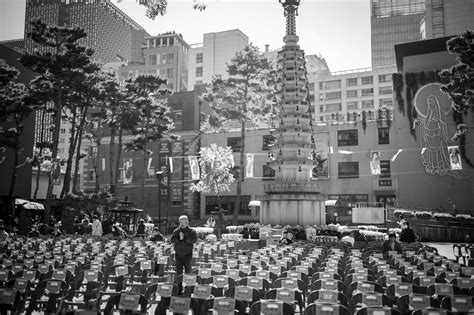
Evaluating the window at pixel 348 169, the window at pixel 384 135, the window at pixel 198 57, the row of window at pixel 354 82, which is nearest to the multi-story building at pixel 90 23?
the window at pixel 198 57

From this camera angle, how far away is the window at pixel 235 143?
60.8m

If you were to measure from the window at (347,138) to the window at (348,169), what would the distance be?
→ 7.78ft

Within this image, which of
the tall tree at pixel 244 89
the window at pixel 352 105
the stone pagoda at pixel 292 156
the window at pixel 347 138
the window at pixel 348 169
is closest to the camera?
the stone pagoda at pixel 292 156

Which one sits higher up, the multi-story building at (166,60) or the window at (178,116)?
the multi-story building at (166,60)

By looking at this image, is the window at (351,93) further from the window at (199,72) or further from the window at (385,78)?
the window at (199,72)

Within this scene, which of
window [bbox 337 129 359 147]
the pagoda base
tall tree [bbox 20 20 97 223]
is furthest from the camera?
window [bbox 337 129 359 147]

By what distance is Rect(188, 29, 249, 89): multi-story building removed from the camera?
107 metres

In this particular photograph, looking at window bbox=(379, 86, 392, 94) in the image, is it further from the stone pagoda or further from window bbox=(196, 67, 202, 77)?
the stone pagoda

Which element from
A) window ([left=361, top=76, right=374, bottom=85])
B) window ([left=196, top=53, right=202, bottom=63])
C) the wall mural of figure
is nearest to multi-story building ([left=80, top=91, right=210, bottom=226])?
the wall mural of figure

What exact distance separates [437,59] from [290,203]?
1122 inches

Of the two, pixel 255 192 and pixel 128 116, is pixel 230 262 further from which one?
pixel 255 192

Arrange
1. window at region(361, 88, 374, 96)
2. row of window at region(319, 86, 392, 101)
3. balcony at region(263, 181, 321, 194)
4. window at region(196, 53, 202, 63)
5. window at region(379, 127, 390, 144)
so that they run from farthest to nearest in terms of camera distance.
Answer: window at region(196, 53, 202, 63)
window at region(361, 88, 374, 96)
row of window at region(319, 86, 392, 101)
window at region(379, 127, 390, 144)
balcony at region(263, 181, 321, 194)

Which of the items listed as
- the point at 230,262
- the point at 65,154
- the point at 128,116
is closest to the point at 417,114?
the point at 128,116

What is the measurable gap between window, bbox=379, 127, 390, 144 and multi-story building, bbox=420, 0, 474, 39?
2160 inches
